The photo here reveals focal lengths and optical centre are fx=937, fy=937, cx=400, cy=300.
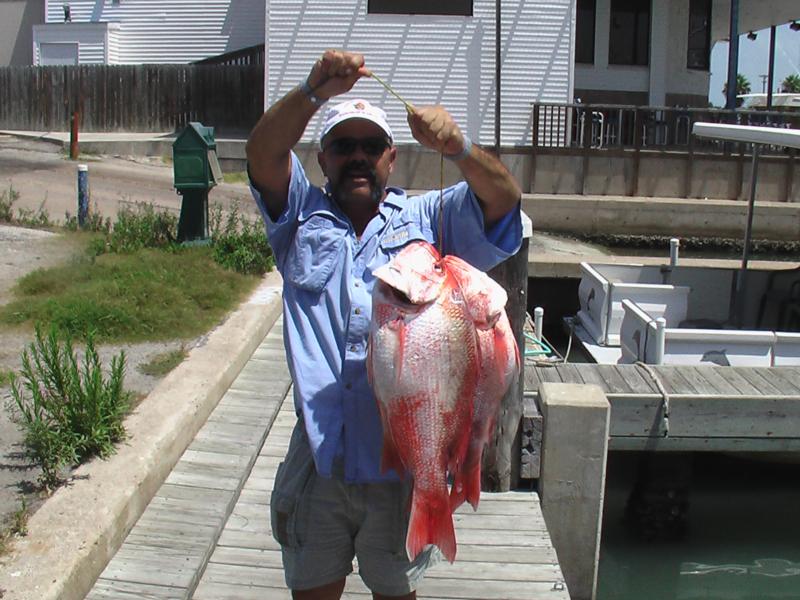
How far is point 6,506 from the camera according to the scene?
4.05 metres

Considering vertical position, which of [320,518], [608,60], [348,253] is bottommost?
[320,518]

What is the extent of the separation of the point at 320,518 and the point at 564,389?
2628mm

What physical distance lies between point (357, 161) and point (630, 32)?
77.8 feet

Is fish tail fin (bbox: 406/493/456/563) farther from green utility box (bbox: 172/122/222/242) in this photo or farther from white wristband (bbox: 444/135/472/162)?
green utility box (bbox: 172/122/222/242)

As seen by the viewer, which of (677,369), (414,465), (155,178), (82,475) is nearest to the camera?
(414,465)

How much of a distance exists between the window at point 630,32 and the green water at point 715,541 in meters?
18.7

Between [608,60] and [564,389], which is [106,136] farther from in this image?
[564,389]

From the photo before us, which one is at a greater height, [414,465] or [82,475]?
[414,465]

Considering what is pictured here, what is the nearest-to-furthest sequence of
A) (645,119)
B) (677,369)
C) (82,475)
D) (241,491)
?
1. (82,475)
2. (241,491)
3. (677,369)
4. (645,119)

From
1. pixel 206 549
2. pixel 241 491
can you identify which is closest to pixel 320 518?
pixel 206 549

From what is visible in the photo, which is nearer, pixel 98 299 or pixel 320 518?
pixel 320 518

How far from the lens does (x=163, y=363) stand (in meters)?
6.18

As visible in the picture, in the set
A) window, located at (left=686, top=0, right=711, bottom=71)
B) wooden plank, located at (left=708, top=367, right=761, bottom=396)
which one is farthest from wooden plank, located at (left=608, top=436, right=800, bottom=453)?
window, located at (left=686, top=0, right=711, bottom=71)

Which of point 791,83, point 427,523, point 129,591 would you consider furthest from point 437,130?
point 791,83
